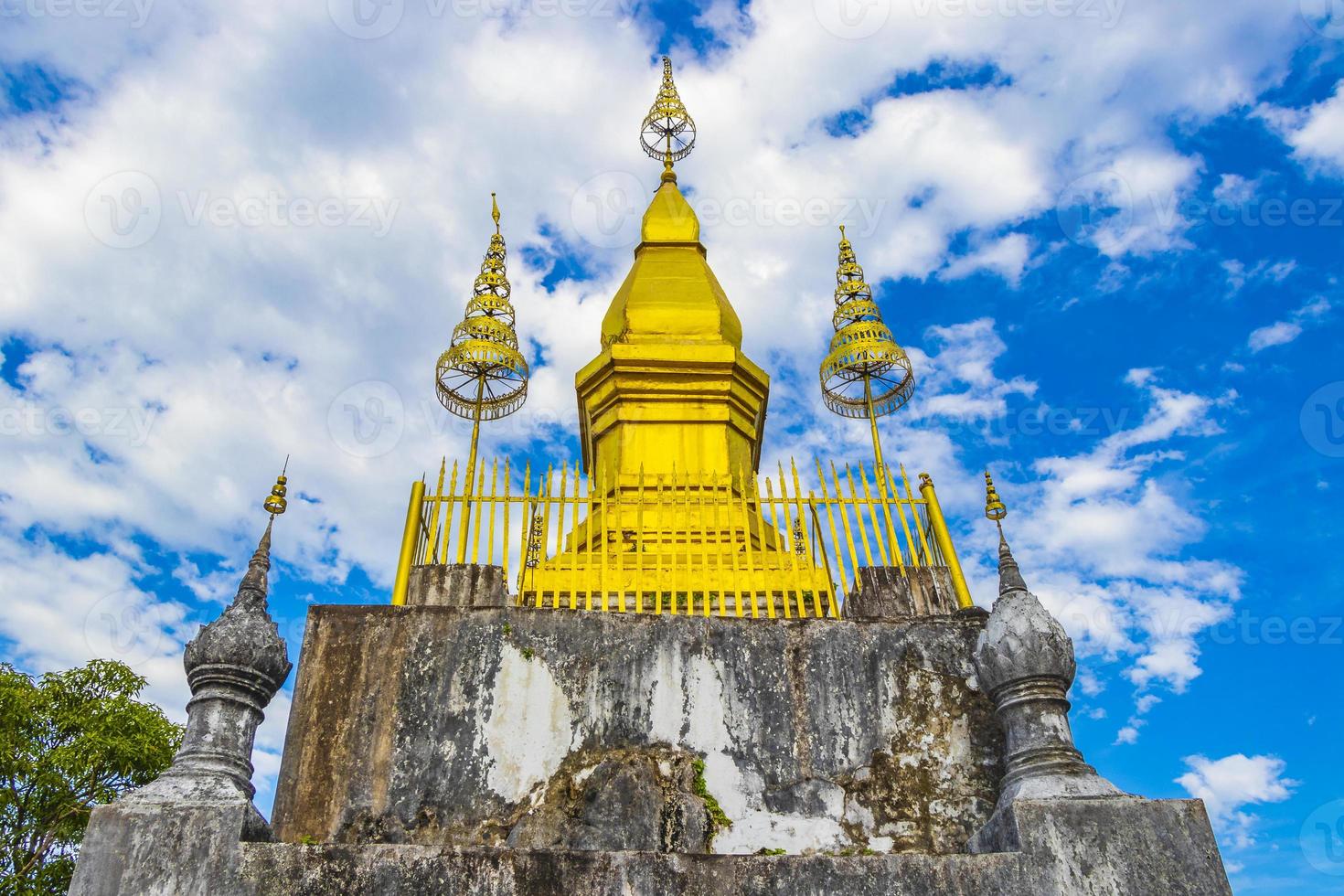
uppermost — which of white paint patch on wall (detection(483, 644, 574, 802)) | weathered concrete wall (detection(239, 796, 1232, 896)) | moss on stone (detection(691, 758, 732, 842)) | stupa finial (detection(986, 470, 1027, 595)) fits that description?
stupa finial (detection(986, 470, 1027, 595))

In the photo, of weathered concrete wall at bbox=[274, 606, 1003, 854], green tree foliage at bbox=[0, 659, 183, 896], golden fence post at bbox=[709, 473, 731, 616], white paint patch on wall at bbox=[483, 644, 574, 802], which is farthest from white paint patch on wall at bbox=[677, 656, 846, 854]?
green tree foliage at bbox=[0, 659, 183, 896]

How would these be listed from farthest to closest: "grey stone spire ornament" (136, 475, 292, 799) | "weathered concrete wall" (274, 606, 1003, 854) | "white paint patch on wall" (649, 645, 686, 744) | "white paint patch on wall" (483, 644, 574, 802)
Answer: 1. "white paint patch on wall" (649, 645, 686, 744)
2. "white paint patch on wall" (483, 644, 574, 802)
3. "weathered concrete wall" (274, 606, 1003, 854)
4. "grey stone spire ornament" (136, 475, 292, 799)

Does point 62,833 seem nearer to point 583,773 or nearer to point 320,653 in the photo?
point 320,653

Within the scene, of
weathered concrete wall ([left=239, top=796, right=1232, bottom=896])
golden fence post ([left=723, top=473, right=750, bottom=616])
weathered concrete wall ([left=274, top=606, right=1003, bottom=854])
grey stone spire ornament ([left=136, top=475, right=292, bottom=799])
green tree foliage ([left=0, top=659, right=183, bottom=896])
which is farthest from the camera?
green tree foliage ([left=0, top=659, right=183, bottom=896])

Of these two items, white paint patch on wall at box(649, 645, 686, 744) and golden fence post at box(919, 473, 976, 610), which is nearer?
white paint patch on wall at box(649, 645, 686, 744)

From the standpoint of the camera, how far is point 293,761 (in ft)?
16.4

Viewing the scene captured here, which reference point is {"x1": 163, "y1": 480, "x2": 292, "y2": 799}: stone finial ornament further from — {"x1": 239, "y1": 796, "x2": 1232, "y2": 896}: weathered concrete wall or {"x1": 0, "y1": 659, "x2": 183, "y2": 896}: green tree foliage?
{"x1": 0, "y1": 659, "x2": 183, "y2": 896}: green tree foliage

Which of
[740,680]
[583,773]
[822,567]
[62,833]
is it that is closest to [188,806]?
[583,773]

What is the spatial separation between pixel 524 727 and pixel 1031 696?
8.75 ft

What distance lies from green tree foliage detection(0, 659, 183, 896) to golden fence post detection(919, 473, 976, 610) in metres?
12.7

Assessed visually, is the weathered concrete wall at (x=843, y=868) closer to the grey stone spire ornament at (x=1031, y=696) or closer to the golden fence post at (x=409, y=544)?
the grey stone spire ornament at (x=1031, y=696)

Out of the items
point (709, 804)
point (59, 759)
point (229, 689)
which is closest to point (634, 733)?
point (709, 804)

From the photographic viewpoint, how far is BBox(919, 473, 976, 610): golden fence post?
624 centimetres

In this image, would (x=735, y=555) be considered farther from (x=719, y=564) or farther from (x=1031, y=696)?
(x=1031, y=696)
